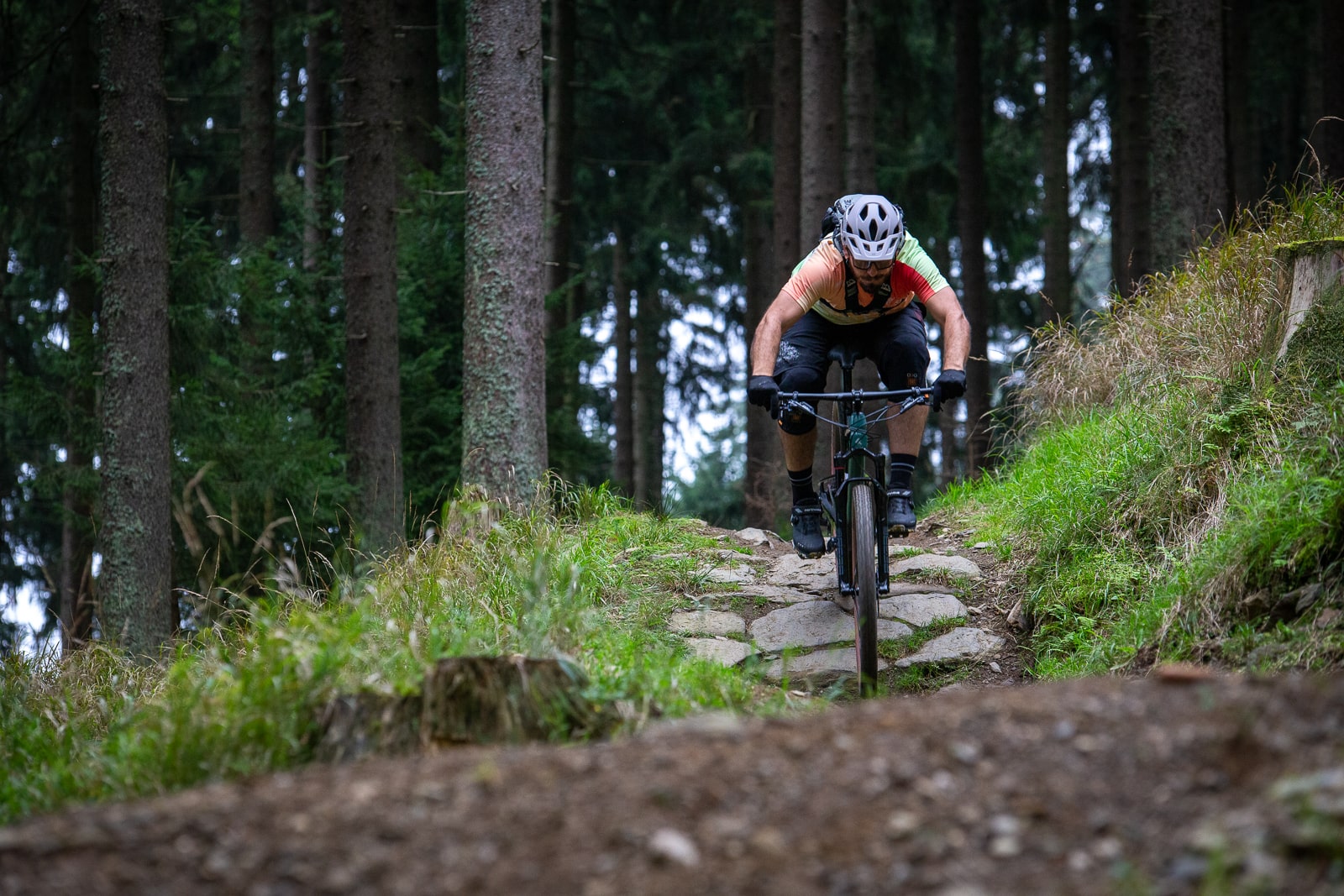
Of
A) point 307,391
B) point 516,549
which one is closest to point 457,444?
point 307,391

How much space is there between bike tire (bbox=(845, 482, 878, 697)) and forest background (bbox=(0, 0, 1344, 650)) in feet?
8.11

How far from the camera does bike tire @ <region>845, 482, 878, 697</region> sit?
16.8ft

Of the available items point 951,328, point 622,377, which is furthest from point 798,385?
point 622,377

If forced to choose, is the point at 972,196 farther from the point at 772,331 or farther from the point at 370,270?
the point at 772,331

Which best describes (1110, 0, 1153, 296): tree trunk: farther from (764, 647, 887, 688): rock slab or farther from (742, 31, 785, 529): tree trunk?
(764, 647, 887, 688): rock slab

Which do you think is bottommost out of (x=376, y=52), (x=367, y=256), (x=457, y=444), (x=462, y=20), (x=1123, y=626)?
(x=1123, y=626)

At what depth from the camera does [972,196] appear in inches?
645

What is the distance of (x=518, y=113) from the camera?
860cm

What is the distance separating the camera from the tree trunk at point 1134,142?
15.0m

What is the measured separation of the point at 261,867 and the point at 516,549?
13.1 feet

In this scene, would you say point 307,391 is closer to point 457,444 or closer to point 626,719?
point 457,444

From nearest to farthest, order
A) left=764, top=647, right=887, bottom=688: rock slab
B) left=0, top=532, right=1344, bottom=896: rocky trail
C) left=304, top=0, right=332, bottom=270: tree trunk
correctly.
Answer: left=0, top=532, right=1344, bottom=896: rocky trail
left=764, top=647, right=887, bottom=688: rock slab
left=304, top=0, right=332, bottom=270: tree trunk

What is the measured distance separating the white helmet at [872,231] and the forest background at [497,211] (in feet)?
9.54

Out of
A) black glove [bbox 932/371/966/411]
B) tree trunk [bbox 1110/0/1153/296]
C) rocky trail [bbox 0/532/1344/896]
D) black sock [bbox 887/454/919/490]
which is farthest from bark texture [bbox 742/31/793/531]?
rocky trail [bbox 0/532/1344/896]
